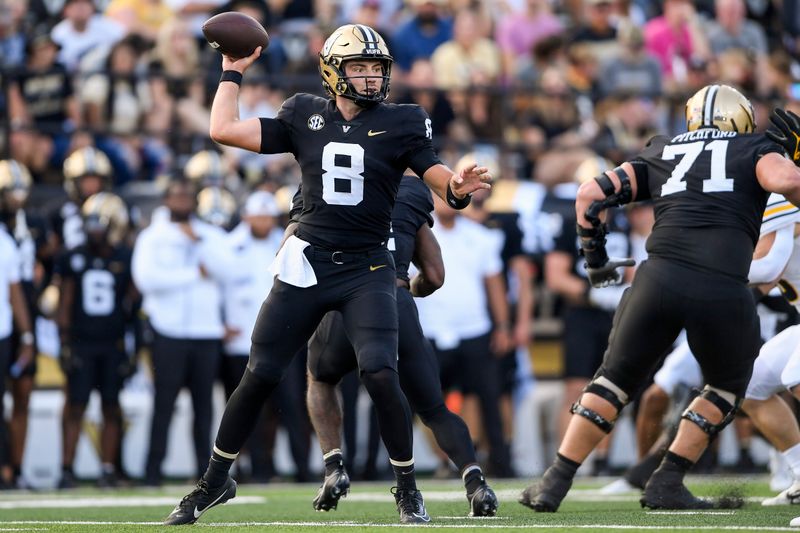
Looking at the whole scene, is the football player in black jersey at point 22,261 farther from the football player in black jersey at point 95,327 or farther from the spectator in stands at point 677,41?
the spectator in stands at point 677,41

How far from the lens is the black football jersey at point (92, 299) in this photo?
1168 centimetres

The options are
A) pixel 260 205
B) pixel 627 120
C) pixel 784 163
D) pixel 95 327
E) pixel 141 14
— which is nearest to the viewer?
pixel 784 163

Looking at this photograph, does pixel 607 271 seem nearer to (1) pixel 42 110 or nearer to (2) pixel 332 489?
(2) pixel 332 489

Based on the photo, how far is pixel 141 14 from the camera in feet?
48.1

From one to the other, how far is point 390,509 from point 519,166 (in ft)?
22.0

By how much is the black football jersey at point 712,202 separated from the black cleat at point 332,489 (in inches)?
72.5

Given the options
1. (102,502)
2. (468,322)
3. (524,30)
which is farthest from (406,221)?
(524,30)

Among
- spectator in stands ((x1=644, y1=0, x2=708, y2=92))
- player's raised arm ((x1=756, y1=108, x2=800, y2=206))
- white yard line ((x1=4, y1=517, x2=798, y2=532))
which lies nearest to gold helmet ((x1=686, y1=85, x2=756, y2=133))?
player's raised arm ((x1=756, y1=108, x2=800, y2=206))

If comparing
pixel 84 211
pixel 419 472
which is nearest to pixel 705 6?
pixel 419 472

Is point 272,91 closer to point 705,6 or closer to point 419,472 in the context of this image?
point 419,472

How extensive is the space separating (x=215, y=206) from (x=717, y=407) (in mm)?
5848

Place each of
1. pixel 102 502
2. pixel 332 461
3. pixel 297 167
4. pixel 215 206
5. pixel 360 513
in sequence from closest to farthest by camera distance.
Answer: pixel 332 461 < pixel 360 513 < pixel 102 502 < pixel 215 206 < pixel 297 167

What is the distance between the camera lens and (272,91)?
13.9 meters

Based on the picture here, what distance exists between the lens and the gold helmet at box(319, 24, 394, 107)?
6.85 metres
